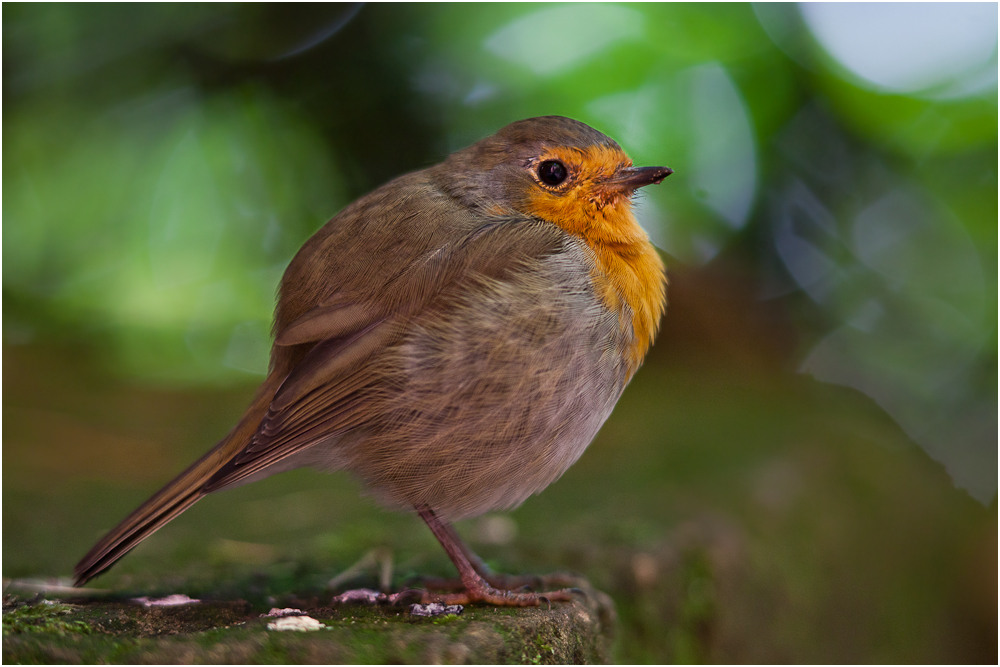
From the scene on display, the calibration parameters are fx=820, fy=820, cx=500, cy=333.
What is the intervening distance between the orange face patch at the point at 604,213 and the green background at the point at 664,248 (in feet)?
2.17

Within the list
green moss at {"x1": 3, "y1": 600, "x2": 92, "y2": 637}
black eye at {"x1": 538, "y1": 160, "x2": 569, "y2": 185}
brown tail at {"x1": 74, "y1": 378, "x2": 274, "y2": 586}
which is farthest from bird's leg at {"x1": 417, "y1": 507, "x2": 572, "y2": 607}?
black eye at {"x1": 538, "y1": 160, "x2": 569, "y2": 185}

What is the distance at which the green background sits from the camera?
11.8ft

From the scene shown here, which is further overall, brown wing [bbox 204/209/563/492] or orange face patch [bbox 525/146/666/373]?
orange face patch [bbox 525/146/666/373]

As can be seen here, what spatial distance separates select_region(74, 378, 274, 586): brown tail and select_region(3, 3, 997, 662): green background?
1107 millimetres

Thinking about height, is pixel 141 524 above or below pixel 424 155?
below

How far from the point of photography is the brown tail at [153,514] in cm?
201

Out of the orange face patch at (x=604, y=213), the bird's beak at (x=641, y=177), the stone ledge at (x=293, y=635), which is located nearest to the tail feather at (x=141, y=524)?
the stone ledge at (x=293, y=635)

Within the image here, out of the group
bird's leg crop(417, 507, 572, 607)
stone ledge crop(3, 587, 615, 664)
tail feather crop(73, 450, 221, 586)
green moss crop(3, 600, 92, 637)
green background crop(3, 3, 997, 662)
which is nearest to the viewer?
stone ledge crop(3, 587, 615, 664)

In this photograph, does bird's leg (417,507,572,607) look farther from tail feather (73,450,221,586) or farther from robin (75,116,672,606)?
tail feather (73,450,221,586)

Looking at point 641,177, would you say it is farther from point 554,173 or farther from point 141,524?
point 141,524

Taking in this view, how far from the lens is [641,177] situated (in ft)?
8.19

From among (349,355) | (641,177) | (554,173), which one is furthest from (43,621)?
(641,177)

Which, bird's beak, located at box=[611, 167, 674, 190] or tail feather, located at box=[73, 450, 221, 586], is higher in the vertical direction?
bird's beak, located at box=[611, 167, 674, 190]

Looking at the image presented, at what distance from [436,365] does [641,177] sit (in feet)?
2.95
